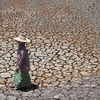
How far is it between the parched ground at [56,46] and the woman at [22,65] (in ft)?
0.97

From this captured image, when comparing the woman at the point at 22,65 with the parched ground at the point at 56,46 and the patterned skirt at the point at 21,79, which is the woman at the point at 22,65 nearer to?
the patterned skirt at the point at 21,79

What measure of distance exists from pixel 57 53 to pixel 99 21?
5.57 m

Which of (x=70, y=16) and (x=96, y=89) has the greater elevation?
(x=70, y=16)

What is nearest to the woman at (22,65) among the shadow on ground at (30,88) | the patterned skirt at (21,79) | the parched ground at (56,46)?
the patterned skirt at (21,79)

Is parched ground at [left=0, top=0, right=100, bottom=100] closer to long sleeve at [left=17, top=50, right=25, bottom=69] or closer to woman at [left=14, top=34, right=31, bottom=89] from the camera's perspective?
woman at [left=14, top=34, right=31, bottom=89]

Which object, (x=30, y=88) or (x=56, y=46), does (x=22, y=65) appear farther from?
(x=56, y=46)

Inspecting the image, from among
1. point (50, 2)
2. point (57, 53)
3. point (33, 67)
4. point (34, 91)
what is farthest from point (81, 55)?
point (50, 2)

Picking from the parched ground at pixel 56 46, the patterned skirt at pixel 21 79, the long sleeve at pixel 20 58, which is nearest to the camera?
the long sleeve at pixel 20 58

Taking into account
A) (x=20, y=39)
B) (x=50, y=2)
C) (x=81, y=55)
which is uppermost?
(x=50, y=2)

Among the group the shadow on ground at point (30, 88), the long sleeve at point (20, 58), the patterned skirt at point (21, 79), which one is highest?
the long sleeve at point (20, 58)

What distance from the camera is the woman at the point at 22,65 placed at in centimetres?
717

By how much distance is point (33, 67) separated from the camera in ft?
29.2

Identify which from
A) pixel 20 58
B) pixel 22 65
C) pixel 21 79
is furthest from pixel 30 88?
pixel 20 58

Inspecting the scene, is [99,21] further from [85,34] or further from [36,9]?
[36,9]
